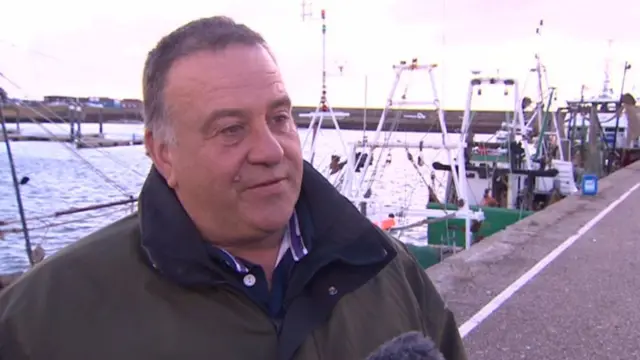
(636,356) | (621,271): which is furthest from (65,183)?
(636,356)

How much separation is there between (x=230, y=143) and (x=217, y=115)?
3.0 inches

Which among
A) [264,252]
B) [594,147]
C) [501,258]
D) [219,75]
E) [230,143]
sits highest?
[219,75]

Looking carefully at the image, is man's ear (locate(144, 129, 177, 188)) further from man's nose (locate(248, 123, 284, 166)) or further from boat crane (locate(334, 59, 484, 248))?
boat crane (locate(334, 59, 484, 248))

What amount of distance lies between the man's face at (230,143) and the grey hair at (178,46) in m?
0.02

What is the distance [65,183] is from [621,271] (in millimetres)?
24824

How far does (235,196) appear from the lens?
1.84 metres

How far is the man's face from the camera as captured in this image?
71.0 inches

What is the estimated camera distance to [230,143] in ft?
5.92

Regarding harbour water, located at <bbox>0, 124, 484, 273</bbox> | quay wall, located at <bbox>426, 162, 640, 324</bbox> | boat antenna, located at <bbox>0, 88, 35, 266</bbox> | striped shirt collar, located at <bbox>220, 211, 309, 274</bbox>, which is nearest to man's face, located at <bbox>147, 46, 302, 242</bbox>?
striped shirt collar, located at <bbox>220, 211, 309, 274</bbox>

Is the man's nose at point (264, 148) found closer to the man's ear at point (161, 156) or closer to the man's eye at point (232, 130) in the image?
the man's eye at point (232, 130)

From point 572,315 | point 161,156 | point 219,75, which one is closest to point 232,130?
point 219,75

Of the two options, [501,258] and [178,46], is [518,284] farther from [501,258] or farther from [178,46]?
[178,46]

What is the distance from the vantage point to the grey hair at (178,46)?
183 centimetres

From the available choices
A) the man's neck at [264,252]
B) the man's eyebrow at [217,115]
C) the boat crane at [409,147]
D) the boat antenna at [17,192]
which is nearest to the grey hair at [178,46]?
the man's eyebrow at [217,115]
